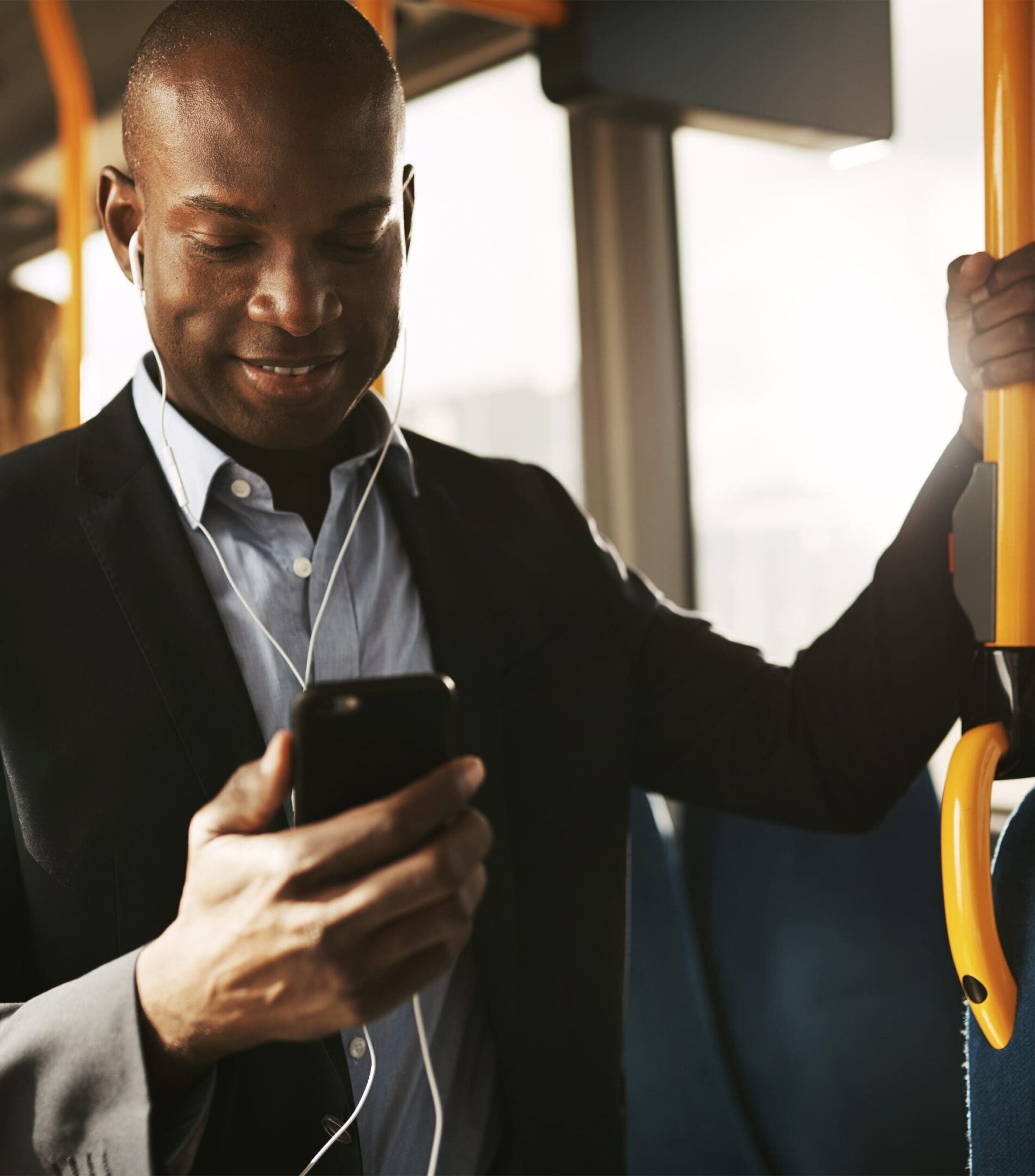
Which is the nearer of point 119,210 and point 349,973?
point 349,973

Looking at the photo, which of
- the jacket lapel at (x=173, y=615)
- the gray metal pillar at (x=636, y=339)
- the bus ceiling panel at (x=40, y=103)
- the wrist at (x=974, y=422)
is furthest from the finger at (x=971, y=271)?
the bus ceiling panel at (x=40, y=103)

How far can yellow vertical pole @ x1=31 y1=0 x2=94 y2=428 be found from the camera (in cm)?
208

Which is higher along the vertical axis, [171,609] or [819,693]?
A: [171,609]

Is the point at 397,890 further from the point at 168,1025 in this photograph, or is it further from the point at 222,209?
the point at 222,209

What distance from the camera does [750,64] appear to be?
148 cm

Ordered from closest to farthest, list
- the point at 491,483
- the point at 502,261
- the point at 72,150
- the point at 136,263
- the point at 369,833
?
the point at 369,833 < the point at 136,263 < the point at 491,483 < the point at 72,150 < the point at 502,261

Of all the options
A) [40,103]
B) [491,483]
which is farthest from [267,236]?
[40,103]

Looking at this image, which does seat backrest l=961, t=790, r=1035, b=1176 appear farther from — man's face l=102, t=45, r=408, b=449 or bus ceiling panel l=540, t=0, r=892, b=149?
bus ceiling panel l=540, t=0, r=892, b=149

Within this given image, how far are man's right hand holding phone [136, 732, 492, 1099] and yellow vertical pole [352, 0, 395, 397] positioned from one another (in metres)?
0.84

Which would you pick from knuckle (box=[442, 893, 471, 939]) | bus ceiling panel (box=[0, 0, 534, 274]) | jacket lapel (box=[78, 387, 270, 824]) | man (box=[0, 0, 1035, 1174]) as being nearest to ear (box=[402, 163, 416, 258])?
man (box=[0, 0, 1035, 1174])

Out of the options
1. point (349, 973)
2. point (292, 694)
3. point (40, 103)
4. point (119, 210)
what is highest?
point (40, 103)

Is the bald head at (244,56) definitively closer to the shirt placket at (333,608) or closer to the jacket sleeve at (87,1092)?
the shirt placket at (333,608)

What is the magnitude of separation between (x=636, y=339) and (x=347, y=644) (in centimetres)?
145

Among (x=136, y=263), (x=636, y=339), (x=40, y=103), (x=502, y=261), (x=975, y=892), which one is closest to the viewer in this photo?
(x=975, y=892)
